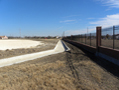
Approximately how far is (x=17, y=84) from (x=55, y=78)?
1.63m

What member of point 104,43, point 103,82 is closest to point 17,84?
point 103,82

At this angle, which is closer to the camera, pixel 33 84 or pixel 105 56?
pixel 33 84

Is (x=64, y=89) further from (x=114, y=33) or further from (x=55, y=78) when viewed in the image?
(x=114, y=33)

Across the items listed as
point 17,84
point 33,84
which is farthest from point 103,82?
point 17,84

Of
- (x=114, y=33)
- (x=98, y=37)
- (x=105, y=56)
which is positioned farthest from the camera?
(x=98, y=37)

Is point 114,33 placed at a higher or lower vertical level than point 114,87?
higher

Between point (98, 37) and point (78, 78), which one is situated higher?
point (98, 37)

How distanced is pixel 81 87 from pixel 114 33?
543 cm

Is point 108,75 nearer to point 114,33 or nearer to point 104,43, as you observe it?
point 114,33

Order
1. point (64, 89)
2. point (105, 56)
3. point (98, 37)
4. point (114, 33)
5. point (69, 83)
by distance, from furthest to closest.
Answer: point (98, 37)
point (105, 56)
point (114, 33)
point (69, 83)
point (64, 89)

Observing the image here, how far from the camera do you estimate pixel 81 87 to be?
4312mm

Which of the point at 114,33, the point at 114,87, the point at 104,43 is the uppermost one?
the point at 114,33

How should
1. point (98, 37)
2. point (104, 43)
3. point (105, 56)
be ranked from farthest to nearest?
point (98, 37) → point (104, 43) → point (105, 56)

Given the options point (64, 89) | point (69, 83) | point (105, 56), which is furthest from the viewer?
point (105, 56)
